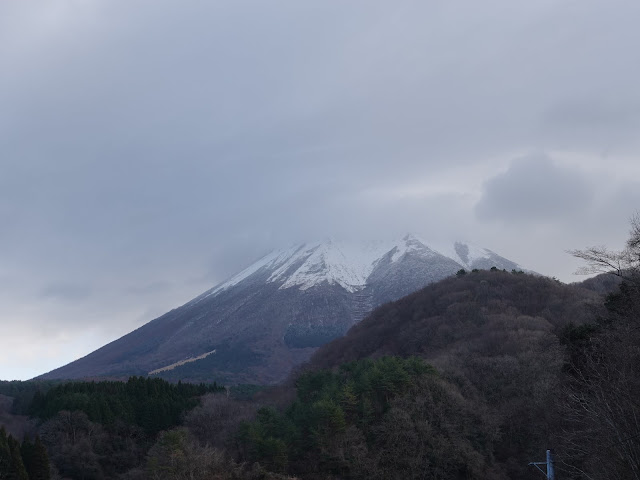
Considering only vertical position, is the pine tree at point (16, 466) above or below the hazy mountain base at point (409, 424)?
above

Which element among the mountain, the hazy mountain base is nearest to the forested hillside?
the hazy mountain base

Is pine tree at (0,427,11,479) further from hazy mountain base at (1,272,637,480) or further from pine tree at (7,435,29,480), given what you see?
hazy mountain base at (1,272,637,480)

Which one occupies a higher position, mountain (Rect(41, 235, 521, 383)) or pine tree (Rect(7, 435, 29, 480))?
mountain (Rect(41, 235, 521, 383))

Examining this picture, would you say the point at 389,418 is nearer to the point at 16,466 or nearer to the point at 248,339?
the point at 16,466

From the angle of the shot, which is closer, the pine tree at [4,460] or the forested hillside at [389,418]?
the forested hillside at [389,418]

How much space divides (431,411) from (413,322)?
41521 millimetres

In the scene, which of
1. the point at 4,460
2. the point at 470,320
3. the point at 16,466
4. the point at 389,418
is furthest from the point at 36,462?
the point at 470,320

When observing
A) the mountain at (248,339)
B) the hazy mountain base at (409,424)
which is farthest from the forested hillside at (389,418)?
the mountain at (248,339)

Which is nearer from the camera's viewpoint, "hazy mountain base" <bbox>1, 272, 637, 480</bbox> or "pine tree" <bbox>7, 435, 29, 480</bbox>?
"pine tree" <bbox>7, 435, 29, 480</bbox>

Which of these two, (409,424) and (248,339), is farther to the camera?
(248,339)

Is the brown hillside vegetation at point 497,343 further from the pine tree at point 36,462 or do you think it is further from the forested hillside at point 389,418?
the pine tree at point 36,462

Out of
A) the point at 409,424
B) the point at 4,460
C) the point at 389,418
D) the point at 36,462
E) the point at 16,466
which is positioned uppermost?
the point at 4,460

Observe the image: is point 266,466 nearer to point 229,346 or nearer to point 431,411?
point 431,411

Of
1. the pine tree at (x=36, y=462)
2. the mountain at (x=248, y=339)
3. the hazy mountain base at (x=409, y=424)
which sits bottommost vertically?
the hazy mountain base at (x=409, y=424)
